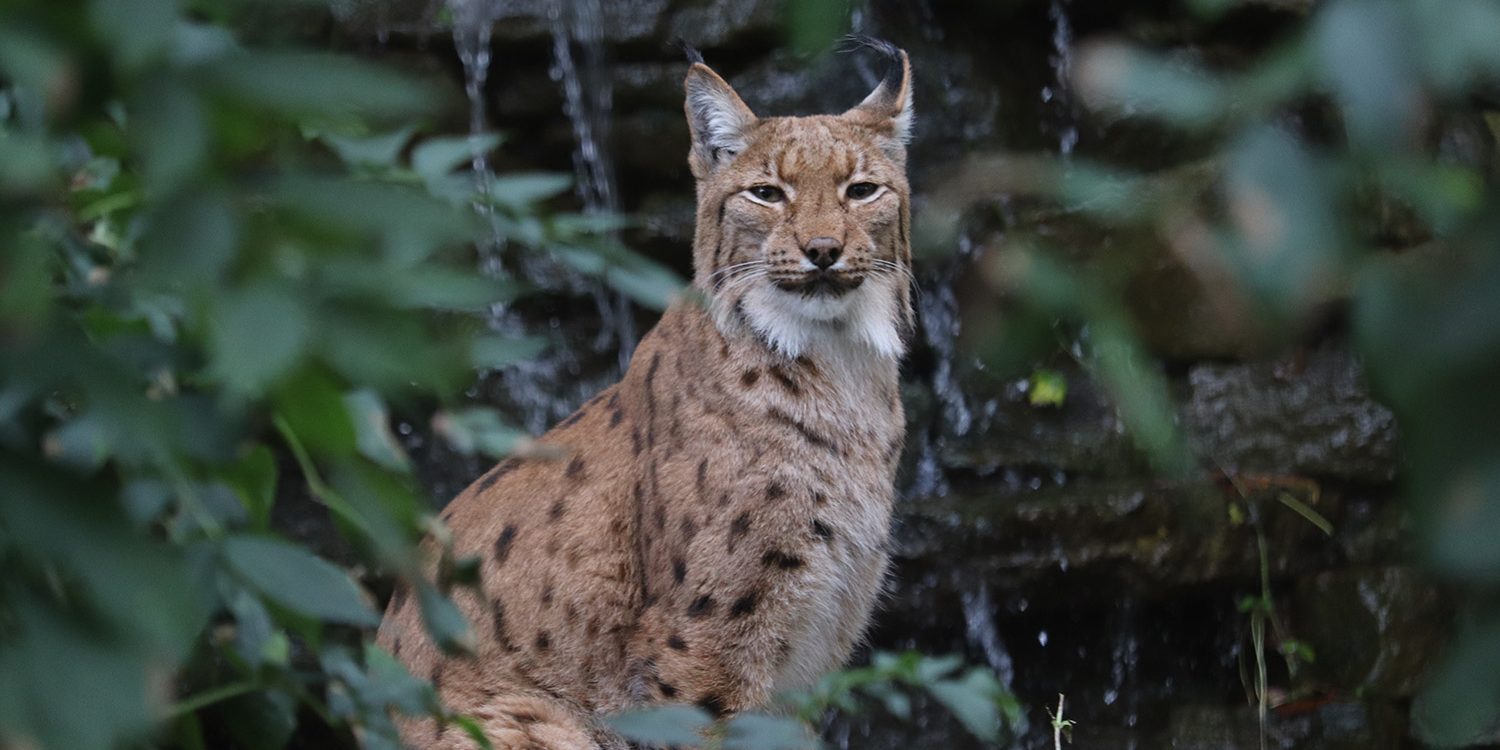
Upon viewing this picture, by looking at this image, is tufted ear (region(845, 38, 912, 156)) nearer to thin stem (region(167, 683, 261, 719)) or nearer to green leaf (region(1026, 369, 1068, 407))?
green leaf (region(1026, 369, 1068, 407))

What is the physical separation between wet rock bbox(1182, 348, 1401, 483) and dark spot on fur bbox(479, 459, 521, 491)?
13.3 feet

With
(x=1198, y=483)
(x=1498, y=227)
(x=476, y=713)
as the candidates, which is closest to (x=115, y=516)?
(x=1498, y=227)

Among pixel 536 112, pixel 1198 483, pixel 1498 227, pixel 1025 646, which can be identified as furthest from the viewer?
pixel 536 112

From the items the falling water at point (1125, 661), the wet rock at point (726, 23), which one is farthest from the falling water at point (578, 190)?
the falling water at point (1125, 661)

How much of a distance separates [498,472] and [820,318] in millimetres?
1125

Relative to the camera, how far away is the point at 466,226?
3.83 ft

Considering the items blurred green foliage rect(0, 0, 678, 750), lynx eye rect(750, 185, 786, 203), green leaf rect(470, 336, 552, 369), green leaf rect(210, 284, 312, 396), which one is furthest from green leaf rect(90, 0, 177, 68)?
lynx eye rect(750, 185, 786, 203)

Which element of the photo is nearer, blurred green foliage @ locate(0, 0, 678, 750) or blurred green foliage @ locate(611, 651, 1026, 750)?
blurred green foliage @ locate(0, 0, 678, 750)

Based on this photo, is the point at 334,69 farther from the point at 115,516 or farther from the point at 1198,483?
the point at 1198,483

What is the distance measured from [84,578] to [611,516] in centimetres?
367

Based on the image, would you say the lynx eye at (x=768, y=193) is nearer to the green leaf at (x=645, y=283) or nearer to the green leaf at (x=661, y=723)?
the green leaf at (x=645, y=283)

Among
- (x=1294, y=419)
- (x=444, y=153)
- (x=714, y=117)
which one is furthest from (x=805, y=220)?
(x=1294, y=419)

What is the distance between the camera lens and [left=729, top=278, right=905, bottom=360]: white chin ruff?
16.0 ft

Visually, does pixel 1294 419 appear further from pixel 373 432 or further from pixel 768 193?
pixel 373 432
